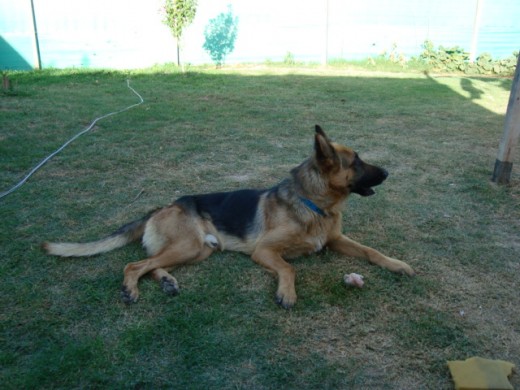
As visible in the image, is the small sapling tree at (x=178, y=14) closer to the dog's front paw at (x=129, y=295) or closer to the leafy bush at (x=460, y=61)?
the leafy bush at (x=460, y=61)

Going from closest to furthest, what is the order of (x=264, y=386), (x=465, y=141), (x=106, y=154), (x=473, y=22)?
(x=264, y=386) < (x=106, y=154) < (x=465, y=141) < (x=473, y=22)

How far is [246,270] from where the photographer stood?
366 centimetres

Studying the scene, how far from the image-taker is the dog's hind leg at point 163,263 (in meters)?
3.29

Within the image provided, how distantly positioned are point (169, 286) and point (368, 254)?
5.60 ft

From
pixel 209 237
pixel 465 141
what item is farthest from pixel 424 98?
pixel 209 237

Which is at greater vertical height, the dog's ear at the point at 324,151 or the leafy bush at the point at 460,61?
the leafy bush at the point at 460,61

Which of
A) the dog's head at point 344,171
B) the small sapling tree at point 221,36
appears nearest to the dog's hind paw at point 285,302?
the dog's head at point 344,171

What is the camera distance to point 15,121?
25.9ft

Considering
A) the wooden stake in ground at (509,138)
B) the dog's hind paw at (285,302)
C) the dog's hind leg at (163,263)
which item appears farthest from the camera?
the wooden stake in ground at (509,138)

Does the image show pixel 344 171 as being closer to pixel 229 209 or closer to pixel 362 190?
pixel 362 190

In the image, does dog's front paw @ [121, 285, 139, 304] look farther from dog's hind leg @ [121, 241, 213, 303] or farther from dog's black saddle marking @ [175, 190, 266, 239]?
dog's black saddle marking @ [175, 190, 266, 239]

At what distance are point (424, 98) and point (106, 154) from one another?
26.0ft

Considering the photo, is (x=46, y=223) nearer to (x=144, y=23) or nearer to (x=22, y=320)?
(x=22, y=320)

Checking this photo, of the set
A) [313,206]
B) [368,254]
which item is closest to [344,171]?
[313,206]
